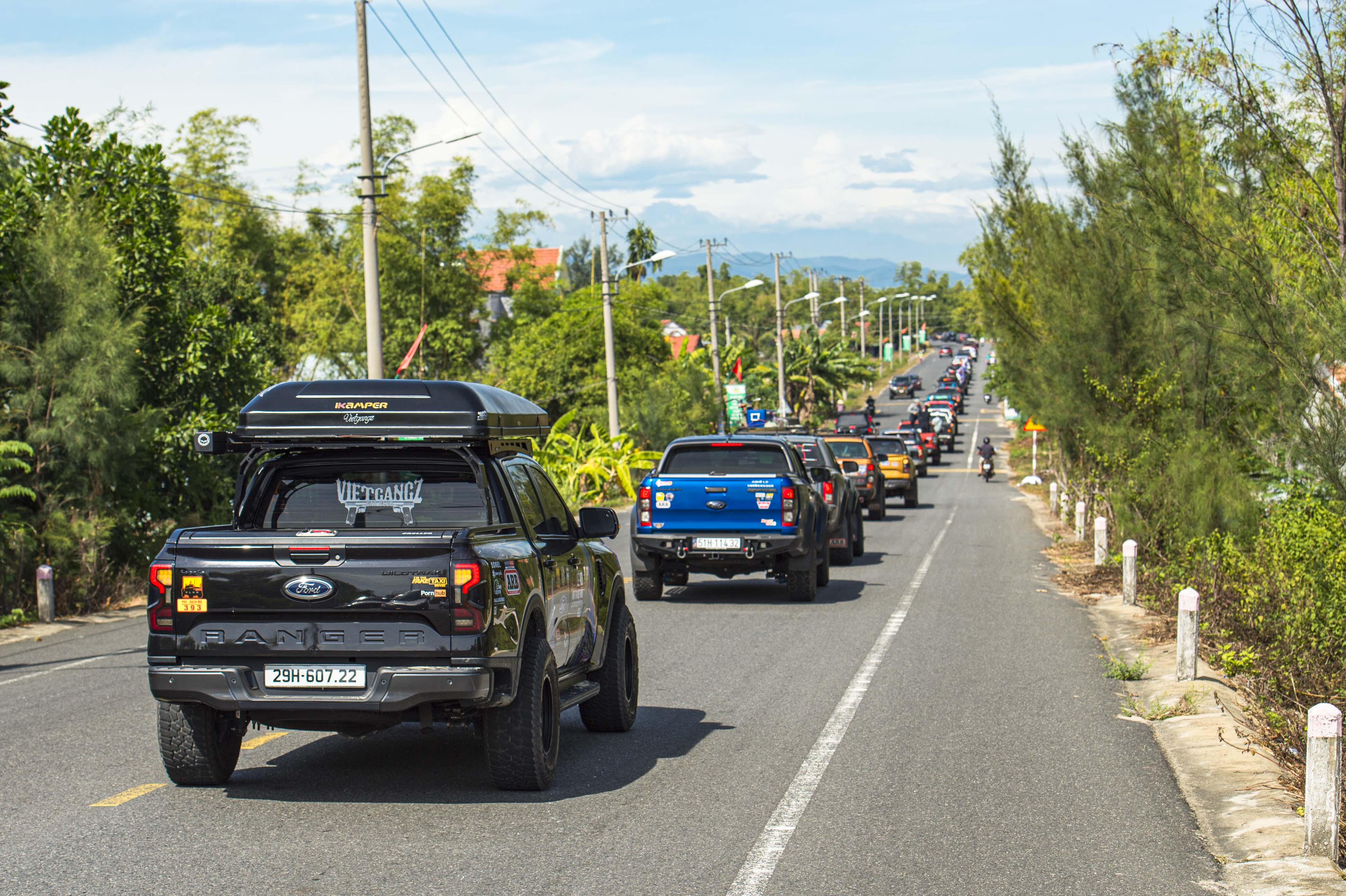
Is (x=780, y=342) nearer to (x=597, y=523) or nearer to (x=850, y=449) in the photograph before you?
(x=850, y=449)

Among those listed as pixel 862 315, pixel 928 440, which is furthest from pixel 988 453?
pixel 862 315

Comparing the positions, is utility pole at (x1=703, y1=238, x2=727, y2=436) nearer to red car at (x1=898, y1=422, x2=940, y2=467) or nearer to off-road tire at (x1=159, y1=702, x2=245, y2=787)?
red car at (x1=898, y1=422, x2=940, y2=467)

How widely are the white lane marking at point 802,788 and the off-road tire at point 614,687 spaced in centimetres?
125

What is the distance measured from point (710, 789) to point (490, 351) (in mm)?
60672

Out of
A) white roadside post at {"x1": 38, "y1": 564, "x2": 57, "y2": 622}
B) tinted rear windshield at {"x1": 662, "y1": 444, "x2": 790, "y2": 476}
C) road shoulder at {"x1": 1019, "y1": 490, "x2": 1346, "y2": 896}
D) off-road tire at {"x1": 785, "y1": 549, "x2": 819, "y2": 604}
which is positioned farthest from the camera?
tinted rear windshield at {"x1": 662, "y1": 444, "x2": 790, "y2": 476}

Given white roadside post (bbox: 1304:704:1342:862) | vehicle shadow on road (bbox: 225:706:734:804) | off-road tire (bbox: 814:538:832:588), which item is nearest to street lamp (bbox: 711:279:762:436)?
off-road tire (bbox: 814:538:832:588)

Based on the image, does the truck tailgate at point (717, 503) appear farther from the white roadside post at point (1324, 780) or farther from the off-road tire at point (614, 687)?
the white roadside post at point (1324, 780)

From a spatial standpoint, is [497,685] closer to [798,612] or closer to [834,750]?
[834,750]

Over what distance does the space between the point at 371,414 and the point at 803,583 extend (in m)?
9.45

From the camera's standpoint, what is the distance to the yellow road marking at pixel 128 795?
6926 mm

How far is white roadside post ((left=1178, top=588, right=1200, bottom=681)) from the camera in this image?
1053 cm

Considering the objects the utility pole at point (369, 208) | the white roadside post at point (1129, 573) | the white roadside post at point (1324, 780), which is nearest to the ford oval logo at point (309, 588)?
the white roadside post at point (1324, 780)

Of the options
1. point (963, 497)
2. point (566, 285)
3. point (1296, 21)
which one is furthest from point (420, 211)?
point (1296, 21)

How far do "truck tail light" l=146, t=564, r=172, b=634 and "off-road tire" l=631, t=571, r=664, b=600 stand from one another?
990 cm
